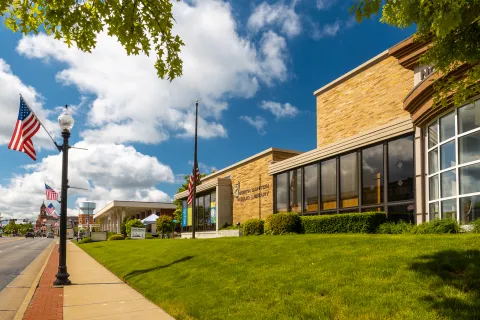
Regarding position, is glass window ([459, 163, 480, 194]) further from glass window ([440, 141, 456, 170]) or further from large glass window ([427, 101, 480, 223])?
→ glass window ([440, 141, 456, 170])

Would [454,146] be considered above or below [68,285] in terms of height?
above

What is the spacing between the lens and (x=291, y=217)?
20.5 meters

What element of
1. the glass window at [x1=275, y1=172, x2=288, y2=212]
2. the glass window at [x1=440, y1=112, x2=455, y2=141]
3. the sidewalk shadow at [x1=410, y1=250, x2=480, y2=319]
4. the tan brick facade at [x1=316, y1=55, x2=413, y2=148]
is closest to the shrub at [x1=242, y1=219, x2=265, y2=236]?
the glass window at [x1=275, y1=172, x2=288, y2=212]

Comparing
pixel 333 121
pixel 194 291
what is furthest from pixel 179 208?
pixel 194 291

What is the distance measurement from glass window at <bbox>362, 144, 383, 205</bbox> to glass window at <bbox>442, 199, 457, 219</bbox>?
4.39m

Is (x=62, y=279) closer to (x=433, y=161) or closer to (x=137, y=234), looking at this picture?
(x=433, y=161)

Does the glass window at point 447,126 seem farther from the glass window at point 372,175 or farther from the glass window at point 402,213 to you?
the glass window at point 372,175

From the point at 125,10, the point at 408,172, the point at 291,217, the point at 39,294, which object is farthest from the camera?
the point at 291,217

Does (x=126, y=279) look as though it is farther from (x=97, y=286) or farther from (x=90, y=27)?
(x=90, y=27)

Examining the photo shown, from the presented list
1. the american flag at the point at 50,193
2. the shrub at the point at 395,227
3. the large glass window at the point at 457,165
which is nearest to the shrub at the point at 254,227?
the shrub at the point at 395,227

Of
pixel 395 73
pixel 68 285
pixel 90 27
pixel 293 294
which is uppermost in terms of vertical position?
pixel 395 73

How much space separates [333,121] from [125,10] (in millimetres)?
18159

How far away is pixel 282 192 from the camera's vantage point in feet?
85.1

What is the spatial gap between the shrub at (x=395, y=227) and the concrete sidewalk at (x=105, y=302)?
968 centimetres
